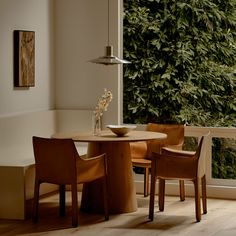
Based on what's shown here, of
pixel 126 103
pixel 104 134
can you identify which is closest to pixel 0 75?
pixel 104 134

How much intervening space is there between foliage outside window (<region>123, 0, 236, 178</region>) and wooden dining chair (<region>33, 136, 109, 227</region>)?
1756mm

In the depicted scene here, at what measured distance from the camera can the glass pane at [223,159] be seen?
7.09 meters

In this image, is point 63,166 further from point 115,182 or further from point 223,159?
point 223,159

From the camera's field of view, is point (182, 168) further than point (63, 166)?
Yes

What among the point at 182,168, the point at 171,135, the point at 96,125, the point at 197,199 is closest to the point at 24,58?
the point at 96,125

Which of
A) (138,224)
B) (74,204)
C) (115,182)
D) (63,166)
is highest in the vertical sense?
(63,166)

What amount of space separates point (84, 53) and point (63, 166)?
216cm

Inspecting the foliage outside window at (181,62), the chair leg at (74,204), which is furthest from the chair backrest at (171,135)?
the chair leg at (74,204)

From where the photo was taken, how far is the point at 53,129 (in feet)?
24.4

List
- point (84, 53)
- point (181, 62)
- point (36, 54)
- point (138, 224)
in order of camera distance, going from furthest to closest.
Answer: point (84, 53) → point (181, 62) → point (36, 54) → point (138, 224)

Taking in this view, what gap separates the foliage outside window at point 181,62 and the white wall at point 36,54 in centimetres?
86

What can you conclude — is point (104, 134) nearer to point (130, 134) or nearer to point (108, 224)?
point (130, 134)

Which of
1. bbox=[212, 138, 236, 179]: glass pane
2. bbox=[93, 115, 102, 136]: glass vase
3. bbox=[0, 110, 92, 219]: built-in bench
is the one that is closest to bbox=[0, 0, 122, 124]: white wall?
bbox=[0, 110, 92, 219]: built-in bench

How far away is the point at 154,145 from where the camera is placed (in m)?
6.93
